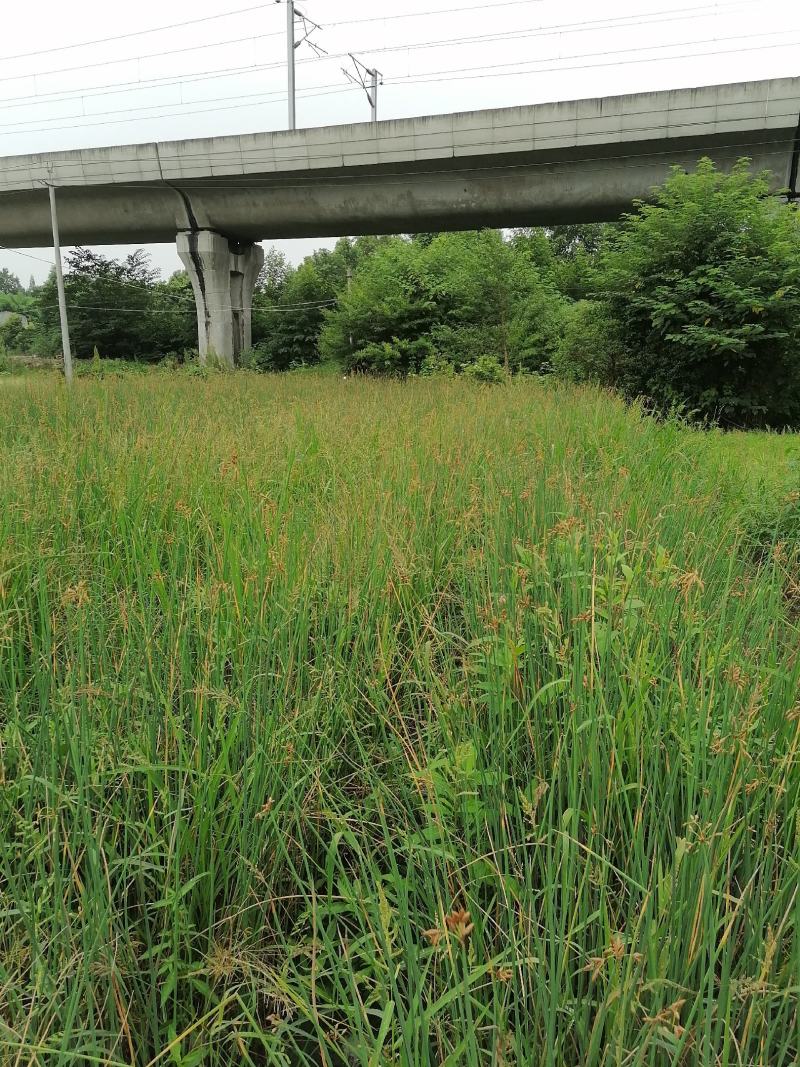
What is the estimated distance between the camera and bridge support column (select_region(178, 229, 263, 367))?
2130cm

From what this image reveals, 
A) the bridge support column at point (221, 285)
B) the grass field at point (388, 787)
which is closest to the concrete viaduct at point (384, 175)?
the bridge support column at point (221, 285)

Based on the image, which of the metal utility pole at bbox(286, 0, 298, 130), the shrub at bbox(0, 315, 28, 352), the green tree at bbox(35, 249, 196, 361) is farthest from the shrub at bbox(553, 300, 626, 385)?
the shrub at bbox(0, 315, 28, 352)

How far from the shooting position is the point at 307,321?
3234cm

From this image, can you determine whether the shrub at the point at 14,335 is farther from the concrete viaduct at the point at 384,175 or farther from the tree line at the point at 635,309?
the tree line at the point at 635,309

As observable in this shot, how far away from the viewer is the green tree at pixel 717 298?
30.9 feet

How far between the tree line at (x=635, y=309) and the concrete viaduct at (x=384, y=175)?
979 mm

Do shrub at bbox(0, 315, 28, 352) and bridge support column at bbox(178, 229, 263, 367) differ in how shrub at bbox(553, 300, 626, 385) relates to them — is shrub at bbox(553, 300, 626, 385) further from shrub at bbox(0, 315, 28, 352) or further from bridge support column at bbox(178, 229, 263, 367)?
shrub at bbox(0, 315, 28, 352)

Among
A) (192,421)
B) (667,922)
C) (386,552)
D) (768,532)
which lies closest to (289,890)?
(667,922)

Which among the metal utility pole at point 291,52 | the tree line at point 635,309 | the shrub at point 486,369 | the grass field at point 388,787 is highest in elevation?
the metal utility pole at point 291,52

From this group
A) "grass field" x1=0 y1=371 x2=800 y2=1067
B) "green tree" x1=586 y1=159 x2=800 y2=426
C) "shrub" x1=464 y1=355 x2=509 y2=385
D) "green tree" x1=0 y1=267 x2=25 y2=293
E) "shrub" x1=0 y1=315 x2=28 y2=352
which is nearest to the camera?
"grass field" x1=0 y1=371 x2=800 y2=1067

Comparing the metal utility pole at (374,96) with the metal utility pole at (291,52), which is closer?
the metal utility pole at (291,52)

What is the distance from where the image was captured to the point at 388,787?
1604mm

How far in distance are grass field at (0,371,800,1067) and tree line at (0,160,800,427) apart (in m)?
5.68

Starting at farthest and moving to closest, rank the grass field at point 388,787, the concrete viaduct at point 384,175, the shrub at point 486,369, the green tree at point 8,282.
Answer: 1. the green tree at point 8,282
2. the concrete viaduct at point 384,175
3. the shrub at point 486,369
4. the grass field at point 388,787
